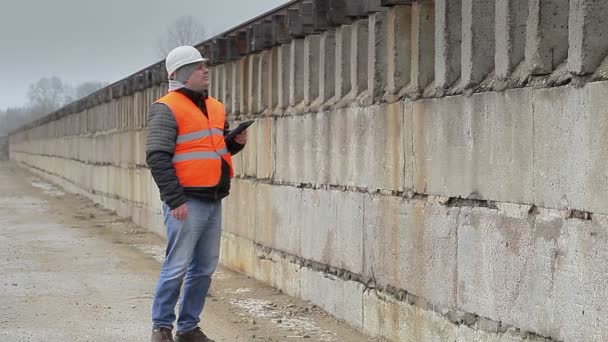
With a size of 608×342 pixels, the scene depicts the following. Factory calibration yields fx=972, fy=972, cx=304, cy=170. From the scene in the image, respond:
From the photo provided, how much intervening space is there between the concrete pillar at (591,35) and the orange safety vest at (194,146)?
2.79 metres

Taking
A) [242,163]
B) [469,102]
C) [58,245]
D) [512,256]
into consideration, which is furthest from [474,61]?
[58,245]

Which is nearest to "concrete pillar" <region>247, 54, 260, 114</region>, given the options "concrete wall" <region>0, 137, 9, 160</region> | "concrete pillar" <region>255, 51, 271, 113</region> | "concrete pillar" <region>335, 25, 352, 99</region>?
"concrete pillar" <region>255, 51, 271, 113</region>

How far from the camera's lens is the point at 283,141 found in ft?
30.7

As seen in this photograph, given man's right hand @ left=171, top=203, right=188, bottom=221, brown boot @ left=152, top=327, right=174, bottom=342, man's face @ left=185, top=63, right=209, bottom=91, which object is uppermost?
man's face @ left=185, top=63, right=209, bottom=91

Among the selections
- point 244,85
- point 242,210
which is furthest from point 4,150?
point 242,210

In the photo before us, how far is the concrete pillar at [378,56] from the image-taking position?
7.05 meters

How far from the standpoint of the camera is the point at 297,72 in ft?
29.7

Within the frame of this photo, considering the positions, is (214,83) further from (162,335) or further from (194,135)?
(162,335)

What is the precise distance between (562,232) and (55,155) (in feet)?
112

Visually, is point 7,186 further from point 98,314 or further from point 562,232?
point 562,232

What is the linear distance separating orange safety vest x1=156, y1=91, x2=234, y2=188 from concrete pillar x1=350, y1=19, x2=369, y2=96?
1371 mm

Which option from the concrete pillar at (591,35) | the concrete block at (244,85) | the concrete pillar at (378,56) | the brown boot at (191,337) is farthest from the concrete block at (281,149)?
the concrete pillar at (591,35)

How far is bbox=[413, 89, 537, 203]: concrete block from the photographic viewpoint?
516 centimetres

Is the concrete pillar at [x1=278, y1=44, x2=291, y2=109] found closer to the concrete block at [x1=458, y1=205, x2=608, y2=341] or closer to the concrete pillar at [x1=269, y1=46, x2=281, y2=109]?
the concrete pillar at [x1=269, y1=46, x2=281, y2=109]
